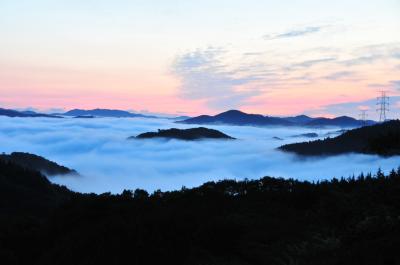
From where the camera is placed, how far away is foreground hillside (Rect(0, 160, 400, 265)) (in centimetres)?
1044

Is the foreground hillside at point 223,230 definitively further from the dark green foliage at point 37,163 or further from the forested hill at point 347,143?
the dark green foliage at point 37,163

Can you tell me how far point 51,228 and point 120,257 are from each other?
4753 millimetres

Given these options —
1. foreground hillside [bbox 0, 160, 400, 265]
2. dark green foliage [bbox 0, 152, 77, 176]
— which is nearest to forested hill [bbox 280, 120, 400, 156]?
dark green foliage [bbox 0, 152, 77, 176]

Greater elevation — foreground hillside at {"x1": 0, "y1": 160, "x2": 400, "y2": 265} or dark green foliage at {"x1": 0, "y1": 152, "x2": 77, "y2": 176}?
dark green foliage at {"x1": 0, "y1": 152, "x2": 77, "y2": 176}

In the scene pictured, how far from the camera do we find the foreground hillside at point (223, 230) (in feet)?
34.2

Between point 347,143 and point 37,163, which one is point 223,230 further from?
point 37,163

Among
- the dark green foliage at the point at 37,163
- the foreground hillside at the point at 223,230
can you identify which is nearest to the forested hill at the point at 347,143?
the dark green foliage at the point at 37,163

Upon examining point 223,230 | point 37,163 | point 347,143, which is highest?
point 347,143

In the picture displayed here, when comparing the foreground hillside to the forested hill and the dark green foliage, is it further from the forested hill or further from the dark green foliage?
the dark green foliage

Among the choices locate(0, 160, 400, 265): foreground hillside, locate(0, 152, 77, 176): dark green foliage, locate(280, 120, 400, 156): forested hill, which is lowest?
locate(0, 160, 400, 265): foreground hillside

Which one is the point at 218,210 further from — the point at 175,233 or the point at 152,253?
the point at 152,253

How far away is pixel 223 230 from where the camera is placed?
12320mm

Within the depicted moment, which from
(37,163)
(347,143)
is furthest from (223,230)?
(37,163)

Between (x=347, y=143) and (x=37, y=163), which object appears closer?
(x=347, y=143)
